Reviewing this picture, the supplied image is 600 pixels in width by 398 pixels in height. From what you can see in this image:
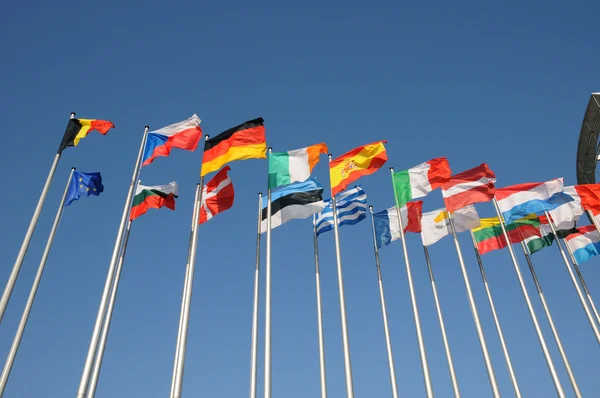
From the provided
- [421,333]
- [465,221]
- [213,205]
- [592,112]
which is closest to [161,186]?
[213,205]

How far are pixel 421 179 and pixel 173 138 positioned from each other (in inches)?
430

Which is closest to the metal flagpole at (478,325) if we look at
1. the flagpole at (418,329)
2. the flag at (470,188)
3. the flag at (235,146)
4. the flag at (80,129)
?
the flag at (470,188)

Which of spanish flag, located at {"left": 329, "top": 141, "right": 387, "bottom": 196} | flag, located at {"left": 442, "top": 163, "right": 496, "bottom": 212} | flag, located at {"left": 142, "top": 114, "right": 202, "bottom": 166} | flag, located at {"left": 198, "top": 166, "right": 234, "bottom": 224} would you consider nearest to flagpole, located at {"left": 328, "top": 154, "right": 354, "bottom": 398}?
spanish flag, located at {"left": 329, "top": 141, "right": 387, "bottom": 196}

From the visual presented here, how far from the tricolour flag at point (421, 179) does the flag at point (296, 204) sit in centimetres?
427

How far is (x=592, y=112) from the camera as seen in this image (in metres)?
30.4

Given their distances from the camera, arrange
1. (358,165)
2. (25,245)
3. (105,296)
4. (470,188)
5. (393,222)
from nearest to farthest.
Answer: (105,296), (25,245), (358,165), (470,188), (393,222)

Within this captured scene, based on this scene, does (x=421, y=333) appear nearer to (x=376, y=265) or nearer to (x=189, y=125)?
(x=376, y=265)

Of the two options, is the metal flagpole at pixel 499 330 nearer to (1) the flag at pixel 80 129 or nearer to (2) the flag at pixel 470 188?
(2) the flag at pixel 470 188

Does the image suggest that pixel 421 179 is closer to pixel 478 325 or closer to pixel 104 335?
pixel 478 325

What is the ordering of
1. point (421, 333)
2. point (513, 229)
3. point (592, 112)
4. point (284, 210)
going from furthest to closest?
1. point (592, 112)
2. point (513, 229)
3. point (284, 210)
4. point (421, 333)

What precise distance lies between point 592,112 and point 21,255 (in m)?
31.8

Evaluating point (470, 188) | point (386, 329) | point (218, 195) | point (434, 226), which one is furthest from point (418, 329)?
point (218, 195)

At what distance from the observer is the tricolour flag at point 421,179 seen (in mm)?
21672

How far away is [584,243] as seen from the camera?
26359 millimetres
